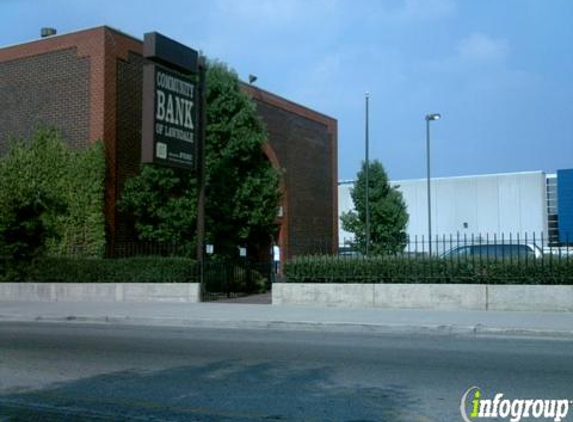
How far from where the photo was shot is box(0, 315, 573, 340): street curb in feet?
43.7

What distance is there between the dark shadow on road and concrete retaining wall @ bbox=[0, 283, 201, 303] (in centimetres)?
1089

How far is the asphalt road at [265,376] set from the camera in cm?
699

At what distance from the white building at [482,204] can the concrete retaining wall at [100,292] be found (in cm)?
3770

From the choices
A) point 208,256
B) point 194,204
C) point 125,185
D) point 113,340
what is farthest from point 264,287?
point 113,340

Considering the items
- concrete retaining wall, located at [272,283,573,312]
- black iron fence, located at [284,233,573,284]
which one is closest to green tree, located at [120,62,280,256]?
black iron fence, located at [284,233,573,284]

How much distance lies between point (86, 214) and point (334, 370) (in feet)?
52.2

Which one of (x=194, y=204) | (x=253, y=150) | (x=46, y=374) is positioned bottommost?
(x=46, y=374)

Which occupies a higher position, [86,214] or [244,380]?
[86,214]

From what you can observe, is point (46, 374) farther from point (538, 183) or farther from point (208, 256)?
point (538, 183)

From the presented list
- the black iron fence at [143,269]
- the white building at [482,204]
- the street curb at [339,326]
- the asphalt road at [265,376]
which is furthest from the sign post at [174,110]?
the white building at [482,204]

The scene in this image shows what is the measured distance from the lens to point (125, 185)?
24125 millimetres

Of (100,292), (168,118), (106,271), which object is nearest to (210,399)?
(168,118)

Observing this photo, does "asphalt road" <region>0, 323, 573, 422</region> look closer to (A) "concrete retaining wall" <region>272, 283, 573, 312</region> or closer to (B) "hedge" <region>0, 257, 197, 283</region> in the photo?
(A) "concrete retaining wall" <region>272, 283, 573, 312</region>

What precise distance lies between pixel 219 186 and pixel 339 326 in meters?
10.4
